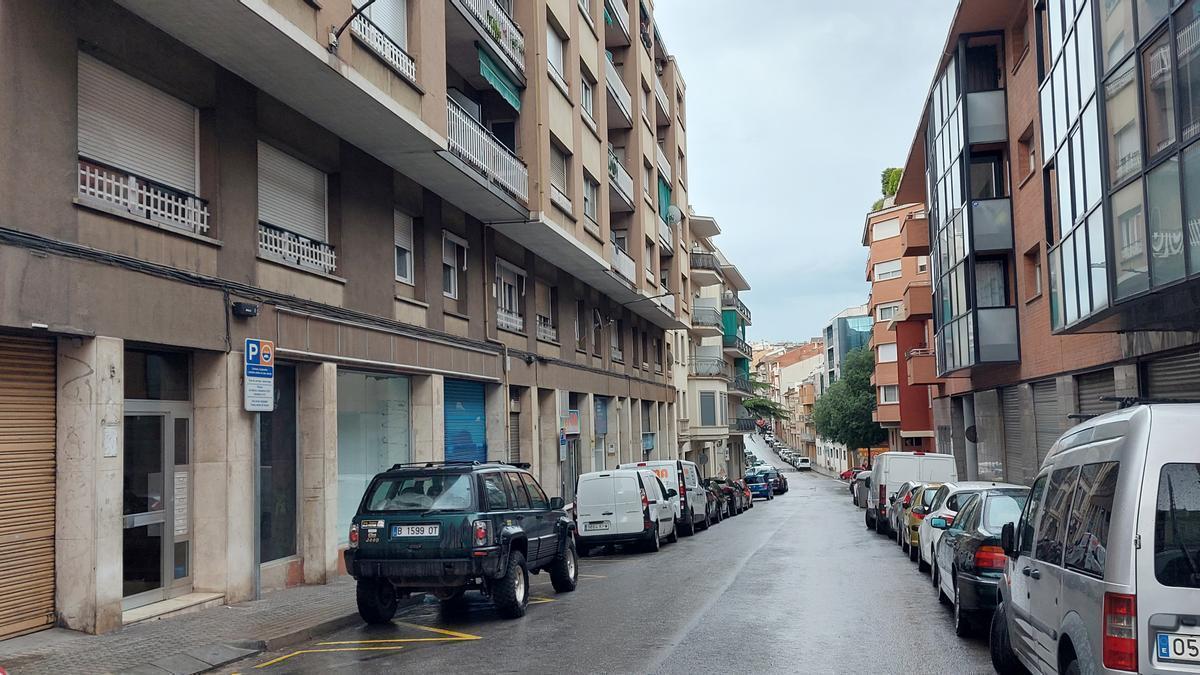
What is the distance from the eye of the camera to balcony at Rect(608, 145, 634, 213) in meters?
31.4

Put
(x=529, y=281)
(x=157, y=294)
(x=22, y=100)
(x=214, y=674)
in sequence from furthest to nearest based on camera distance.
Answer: (x=529, y=281) < (x=157, y=294) < (x=22, y=100) < (x=214, y=674)

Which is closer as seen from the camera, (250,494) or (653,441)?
(250,494)

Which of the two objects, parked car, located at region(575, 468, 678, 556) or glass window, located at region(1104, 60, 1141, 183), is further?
parked car, located at region(575, 468, 678, 556)

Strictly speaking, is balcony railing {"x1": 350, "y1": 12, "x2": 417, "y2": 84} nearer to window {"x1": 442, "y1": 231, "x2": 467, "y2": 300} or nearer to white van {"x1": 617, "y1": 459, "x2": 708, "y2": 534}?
window {"x1": 442, "y1": 231, "x2": 467, "y2": 300}

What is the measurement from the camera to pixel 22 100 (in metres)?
9.77

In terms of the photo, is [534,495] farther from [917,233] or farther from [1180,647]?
[917,233]

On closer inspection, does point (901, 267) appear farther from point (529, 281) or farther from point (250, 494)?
point (250, 494)

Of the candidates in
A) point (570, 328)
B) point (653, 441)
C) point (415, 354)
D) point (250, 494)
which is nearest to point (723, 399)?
point (653, 441)

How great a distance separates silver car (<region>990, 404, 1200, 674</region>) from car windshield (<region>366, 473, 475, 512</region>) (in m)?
6.96

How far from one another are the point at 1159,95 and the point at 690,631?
8.43m

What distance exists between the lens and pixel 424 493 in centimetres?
1158

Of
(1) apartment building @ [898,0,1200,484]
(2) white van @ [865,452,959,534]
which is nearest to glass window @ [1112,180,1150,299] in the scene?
(1) apartment building @ [898,0,1200,484]

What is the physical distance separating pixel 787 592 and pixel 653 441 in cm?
2816

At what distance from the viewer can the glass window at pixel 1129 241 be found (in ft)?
42.3
